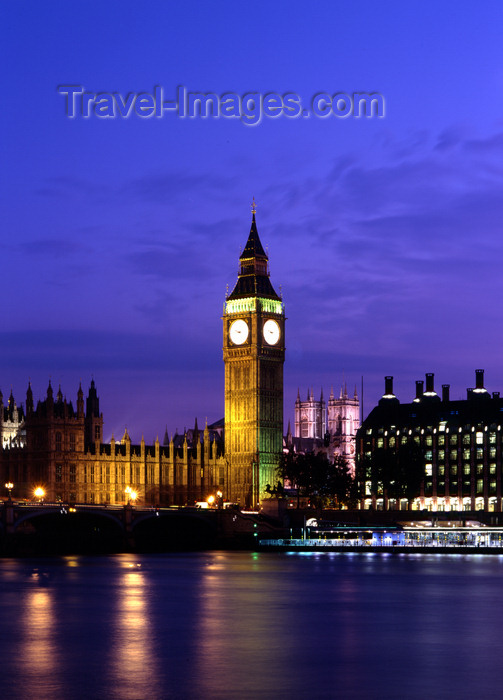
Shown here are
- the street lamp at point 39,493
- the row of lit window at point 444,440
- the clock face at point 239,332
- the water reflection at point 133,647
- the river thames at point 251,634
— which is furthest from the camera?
the row of lit window at point 444,440

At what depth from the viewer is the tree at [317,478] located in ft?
465

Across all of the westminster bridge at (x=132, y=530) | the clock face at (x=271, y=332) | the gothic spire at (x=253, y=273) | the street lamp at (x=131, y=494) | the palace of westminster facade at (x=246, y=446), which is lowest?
the westminster bridge at (x=132, y=530)

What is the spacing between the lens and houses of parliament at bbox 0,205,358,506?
13400 cm

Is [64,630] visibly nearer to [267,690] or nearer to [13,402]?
[267,690]

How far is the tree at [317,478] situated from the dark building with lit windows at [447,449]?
3599 millimetres

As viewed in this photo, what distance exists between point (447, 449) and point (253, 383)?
2662 centimetres

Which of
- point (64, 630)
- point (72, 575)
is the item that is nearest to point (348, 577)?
point (72, 575)

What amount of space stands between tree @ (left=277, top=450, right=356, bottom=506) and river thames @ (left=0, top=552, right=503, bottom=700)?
56.4 meters

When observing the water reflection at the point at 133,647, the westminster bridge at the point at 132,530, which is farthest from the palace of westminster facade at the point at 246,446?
the water reflection at the point at 133,647

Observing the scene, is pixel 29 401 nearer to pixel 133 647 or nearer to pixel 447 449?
pixel 447 449

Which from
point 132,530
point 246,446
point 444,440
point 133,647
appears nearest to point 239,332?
point 246,446

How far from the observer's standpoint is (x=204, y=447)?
148375 millimetres

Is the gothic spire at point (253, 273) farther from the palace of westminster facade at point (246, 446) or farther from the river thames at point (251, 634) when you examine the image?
the river thames at point (251, 634)

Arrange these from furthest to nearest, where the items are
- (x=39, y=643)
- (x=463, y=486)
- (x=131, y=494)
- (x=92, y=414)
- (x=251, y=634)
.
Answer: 1. (x=92, y=414)
2. (x=463, y=486)
3. (x=131, y=494)
4. (x=251, y=634)
5. (x=39, y=643)
